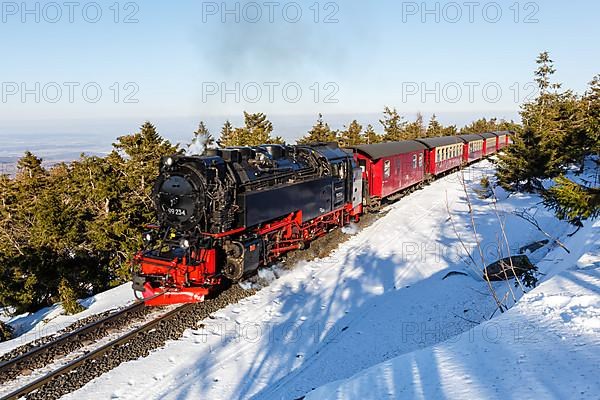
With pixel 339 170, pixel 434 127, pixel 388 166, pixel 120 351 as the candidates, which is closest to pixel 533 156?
pixel 388 166

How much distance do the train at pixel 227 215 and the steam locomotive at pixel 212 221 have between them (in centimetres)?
2

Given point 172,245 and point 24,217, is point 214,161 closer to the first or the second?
point 172,245

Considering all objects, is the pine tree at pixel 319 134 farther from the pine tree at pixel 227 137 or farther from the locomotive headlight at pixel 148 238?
the locomotive headlight at pixel 148 238

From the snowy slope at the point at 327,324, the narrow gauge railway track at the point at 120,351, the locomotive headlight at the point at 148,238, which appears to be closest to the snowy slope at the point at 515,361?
the snowy slope at the point at 327,324

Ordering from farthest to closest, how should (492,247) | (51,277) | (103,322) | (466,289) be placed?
(51,277)
(492,247)
(466,289)
(103,322)

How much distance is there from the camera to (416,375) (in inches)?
204

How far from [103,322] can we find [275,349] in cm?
329

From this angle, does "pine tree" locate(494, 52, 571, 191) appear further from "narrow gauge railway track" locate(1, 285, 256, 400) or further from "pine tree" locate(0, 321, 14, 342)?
"pine tree" locate(0, 321, 14, 342)

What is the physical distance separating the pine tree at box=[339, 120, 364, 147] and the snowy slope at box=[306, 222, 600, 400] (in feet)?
110

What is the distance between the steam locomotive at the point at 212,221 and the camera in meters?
8.84

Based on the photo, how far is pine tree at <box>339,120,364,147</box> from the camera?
39562 mm

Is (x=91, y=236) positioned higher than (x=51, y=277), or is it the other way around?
(x=91, y=236)

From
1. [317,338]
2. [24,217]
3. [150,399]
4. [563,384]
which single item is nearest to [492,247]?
[317,338]

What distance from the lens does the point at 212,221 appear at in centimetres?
897
